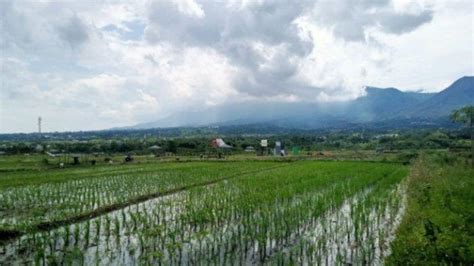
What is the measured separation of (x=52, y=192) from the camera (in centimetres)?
1627

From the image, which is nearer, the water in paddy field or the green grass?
the green grass

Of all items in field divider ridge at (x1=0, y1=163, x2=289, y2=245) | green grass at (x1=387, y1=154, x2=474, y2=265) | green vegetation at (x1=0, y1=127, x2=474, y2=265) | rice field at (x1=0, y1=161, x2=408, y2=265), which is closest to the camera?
green grass at (x1=387, y1=154, x2=474, y2=265)

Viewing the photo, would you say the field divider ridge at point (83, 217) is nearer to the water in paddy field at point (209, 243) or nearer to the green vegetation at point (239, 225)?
the green vegetation at point (239, 225)

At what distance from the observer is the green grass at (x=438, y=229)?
641cm

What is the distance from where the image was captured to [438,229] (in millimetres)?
7309

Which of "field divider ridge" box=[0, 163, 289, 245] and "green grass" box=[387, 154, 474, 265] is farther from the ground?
"green grass" box=[387, 154, 474, 265]

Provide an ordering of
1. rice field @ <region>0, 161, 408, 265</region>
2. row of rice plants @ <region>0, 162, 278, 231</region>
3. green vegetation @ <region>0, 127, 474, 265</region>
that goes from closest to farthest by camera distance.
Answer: green vegetation @ <region>0, 127, 474, 265</region>, rice field @ <region>0, 161, 408, 265</region>, row of rice plants @ <region>0, 162, 278, 231</region>

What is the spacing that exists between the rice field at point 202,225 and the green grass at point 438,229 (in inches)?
23.9

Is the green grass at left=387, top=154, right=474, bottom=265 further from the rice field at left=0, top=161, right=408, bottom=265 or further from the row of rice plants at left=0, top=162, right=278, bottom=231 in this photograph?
the row of rice plants at left=0, top=162, right=278, bottom=231

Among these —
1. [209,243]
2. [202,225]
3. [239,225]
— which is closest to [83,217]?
[202,225]

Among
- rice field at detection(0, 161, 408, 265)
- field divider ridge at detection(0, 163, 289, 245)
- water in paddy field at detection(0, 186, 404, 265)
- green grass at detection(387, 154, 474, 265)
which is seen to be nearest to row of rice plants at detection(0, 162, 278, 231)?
rice field at detection(0, 161, 408, 265)

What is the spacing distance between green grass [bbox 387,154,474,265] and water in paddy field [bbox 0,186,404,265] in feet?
1.92

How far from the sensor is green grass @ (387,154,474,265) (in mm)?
6406

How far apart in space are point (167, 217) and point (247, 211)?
2.20 m
